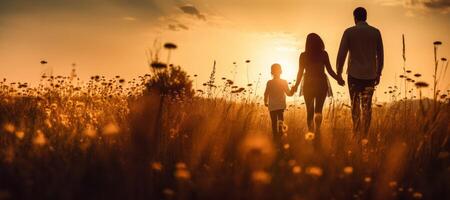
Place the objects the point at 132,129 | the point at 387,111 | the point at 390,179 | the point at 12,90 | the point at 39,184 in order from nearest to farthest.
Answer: the point at 39,184
the point at 390,179
the point at 132,129
the point at 387,111
the point at 12,90

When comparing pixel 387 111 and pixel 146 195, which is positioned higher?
pixel 387 111

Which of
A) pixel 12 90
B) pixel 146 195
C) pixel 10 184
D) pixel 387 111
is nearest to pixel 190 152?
pixel 146 195

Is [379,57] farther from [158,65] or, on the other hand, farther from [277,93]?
[158,65]

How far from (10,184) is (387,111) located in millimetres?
6031

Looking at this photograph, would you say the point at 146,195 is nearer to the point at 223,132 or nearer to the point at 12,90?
the point at 223,132

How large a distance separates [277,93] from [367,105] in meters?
2.50

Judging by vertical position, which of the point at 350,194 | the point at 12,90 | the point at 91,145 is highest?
the point at 12,90

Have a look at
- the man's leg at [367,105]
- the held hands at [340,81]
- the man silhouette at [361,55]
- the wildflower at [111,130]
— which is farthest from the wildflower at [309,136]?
the held hands at [340,81]

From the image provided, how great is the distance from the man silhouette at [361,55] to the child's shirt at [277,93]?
1.68 meters

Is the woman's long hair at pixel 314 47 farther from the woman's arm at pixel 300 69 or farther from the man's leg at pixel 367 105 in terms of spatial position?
the man's leg at pixel 367 105

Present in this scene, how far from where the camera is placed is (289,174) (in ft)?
15.3

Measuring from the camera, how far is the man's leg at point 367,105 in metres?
7.51

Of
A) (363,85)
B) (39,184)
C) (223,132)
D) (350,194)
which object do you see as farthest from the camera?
(363,85)

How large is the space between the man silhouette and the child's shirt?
5.52 ft
